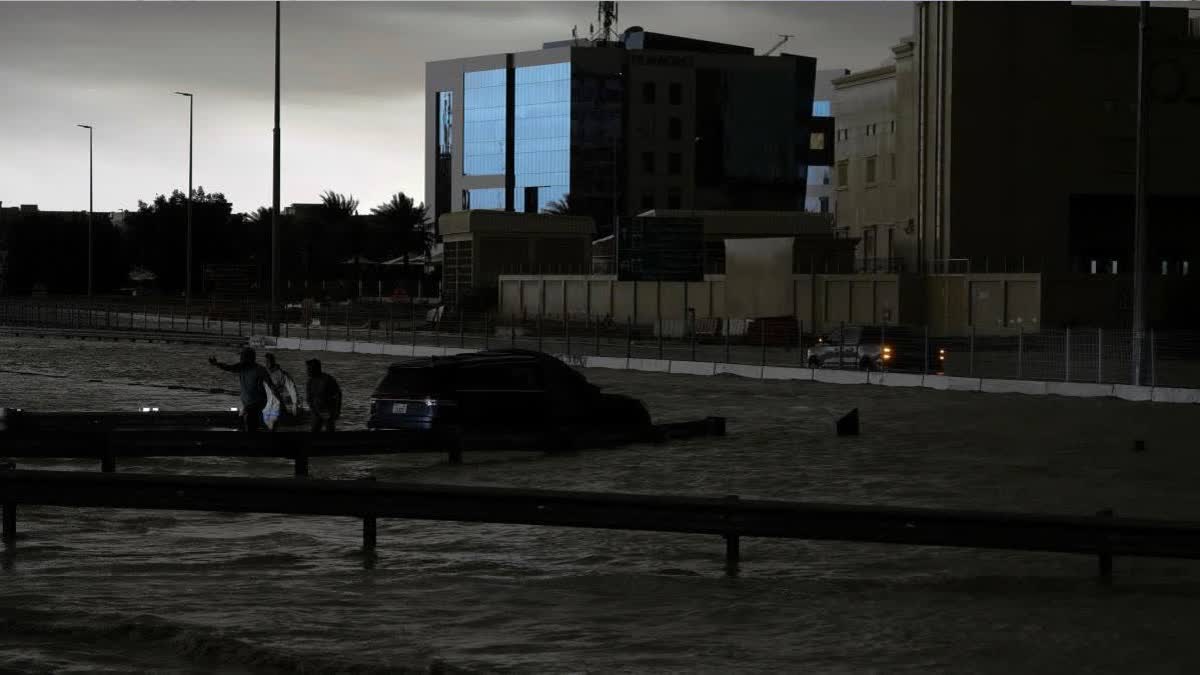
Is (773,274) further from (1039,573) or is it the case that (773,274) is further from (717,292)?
(1039,573)

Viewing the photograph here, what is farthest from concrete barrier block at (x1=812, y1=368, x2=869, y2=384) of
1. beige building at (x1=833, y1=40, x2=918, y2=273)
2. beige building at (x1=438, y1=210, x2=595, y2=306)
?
beige building at (x1=438, y1=210, x2=595, y2=306)

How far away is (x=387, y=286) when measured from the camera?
141 metres

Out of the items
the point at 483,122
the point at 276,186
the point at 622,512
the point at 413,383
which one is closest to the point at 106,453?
the point at 413,383

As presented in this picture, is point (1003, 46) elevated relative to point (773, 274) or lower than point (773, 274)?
elevated

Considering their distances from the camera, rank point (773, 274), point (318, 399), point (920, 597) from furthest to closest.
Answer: point (773, 274)
point (318, 399)
point (920, 597)

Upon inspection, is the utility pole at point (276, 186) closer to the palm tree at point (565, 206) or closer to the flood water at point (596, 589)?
the flood water at point (596, 589)

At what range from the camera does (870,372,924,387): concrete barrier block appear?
139 ft

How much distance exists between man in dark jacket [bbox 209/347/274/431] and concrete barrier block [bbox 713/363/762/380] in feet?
86.7

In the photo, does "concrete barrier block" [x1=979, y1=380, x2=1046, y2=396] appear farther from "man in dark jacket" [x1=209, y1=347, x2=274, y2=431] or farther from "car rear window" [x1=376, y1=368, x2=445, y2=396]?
"man in dark jacket" [x1=209, y1=347, x2=274, y2=431]

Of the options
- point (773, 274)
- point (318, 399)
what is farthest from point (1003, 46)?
point (318, 399)

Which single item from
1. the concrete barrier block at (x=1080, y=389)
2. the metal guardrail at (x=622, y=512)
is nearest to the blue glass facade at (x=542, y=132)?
the concrete barrier block at (x=1080, y=389)

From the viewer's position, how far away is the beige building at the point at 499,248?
96.3 m

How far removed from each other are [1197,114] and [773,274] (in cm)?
2103

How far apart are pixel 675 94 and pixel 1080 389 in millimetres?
102697
